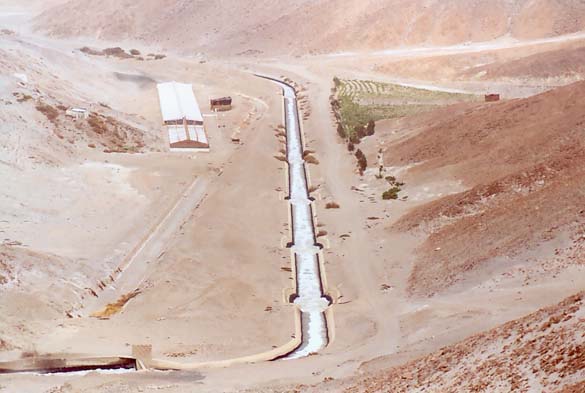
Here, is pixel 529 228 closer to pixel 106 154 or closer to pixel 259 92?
pixel 106 154

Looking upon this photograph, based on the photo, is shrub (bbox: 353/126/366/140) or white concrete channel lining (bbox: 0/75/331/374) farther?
shrub (bbox: 353/126/366/140)

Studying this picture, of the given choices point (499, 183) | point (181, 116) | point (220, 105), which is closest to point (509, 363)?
point (499, 183)

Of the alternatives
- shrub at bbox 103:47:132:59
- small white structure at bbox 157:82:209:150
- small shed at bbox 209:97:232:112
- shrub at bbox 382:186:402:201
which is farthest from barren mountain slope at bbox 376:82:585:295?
shrub at bbox 103:47:132:59

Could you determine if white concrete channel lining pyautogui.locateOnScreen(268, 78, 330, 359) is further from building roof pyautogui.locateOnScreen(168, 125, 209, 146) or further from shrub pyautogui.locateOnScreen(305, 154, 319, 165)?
building roof pyautogui.locateOnScreen(168, 125, 209, 146)

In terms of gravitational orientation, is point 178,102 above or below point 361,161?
above

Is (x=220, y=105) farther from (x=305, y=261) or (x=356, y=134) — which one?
(x=305, y=261)
